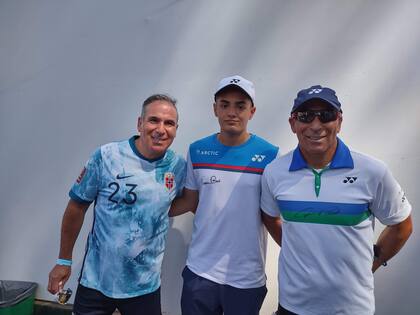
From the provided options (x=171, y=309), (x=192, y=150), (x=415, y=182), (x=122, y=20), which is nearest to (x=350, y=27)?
(x=415, y=182)

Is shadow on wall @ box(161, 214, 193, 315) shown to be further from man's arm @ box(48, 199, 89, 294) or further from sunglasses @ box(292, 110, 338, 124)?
sunglasses @ box(292, 110, 338, 124)

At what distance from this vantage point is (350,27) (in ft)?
7.02

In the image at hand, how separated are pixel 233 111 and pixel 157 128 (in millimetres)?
430

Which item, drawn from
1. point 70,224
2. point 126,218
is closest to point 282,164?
point 126,218

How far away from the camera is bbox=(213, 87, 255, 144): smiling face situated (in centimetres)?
169

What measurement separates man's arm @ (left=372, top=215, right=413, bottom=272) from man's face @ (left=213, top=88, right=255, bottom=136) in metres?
0.91

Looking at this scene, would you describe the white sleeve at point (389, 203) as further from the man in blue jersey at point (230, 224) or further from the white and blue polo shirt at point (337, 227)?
the man in blue jersey at point (230, 224)

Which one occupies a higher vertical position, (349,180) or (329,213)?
(349,180)

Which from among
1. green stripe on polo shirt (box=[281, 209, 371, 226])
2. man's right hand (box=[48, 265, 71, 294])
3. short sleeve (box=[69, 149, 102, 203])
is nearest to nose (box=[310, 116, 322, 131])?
green stripe on polo shirt (box=[281, 209, 371, 226])

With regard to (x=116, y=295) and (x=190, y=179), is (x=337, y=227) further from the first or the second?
(x=116, y=295)

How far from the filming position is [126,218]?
5.42 feet

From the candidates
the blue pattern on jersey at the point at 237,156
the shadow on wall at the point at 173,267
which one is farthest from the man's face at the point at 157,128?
the shadow on wall at the point at 173,267

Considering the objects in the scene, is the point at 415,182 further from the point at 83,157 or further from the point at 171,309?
the point at 83,157

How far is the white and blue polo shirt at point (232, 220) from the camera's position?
5.48 ft
